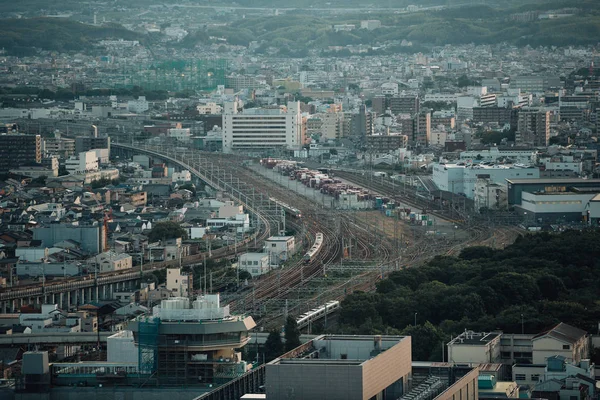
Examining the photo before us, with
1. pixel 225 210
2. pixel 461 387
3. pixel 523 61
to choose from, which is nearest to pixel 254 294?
pixel 225 210

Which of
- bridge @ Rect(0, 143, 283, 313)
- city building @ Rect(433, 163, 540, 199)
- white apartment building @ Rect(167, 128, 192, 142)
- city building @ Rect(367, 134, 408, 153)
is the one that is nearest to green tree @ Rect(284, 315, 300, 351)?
bridge @ Rect(0, 143, 283, 313)

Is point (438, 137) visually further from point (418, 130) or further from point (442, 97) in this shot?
point (442, 97)

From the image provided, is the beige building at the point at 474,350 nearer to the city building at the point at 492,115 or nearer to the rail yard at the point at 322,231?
the rail yard at the point at 322,231

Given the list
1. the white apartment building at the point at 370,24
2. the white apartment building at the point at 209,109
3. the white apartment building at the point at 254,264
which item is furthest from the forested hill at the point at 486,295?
the white apartment building at the point at 370,24

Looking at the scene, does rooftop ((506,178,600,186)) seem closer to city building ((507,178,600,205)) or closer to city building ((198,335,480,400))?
city building ((507,178,600,205))

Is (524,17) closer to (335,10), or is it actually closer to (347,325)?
(335,10)
